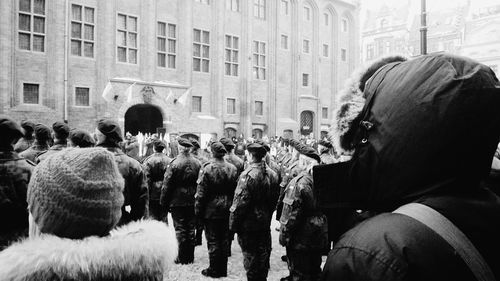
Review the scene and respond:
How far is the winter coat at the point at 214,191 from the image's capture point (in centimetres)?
693

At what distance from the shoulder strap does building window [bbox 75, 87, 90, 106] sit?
2361cm

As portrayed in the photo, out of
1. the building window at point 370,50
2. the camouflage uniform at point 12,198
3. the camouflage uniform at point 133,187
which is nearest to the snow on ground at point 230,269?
the camouflage uniform at point 133,187

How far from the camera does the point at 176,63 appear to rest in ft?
86.0

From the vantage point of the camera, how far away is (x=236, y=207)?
6.05 metres

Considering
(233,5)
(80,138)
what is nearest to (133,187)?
(80,138)

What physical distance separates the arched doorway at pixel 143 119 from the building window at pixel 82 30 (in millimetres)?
4492

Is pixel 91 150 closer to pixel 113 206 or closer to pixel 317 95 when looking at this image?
pixel 113 206

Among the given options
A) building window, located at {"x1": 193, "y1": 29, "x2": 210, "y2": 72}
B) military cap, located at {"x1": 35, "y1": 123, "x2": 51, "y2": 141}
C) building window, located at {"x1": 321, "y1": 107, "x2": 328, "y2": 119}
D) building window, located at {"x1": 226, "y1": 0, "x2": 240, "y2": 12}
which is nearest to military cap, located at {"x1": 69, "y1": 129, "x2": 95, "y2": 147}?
military cap, located at {"x1": 35, "y1": 123, "x2": 51, "y2": 141}

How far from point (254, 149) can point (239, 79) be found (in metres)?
23.8

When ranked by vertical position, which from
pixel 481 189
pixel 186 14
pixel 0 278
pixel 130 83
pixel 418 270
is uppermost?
pixel 186 14

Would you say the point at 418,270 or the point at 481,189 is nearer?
the point at 418,270

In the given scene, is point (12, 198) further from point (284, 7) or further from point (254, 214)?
point (284, 7)

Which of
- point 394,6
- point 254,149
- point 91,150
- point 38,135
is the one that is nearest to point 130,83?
point 38,135

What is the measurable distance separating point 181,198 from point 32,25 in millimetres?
18207
